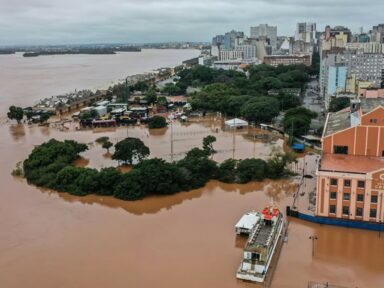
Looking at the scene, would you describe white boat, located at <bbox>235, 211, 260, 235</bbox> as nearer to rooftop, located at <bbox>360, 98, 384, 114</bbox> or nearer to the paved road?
rooftop, located at <bbox>360, 98, 384, 114</bbox>

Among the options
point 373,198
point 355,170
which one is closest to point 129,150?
point 355,170

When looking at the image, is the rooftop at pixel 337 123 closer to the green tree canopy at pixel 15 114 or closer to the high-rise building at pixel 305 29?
the green tree canopy at pixel 15 114

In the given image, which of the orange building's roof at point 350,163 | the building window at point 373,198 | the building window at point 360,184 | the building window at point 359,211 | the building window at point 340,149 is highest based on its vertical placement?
the building window at point 340,149

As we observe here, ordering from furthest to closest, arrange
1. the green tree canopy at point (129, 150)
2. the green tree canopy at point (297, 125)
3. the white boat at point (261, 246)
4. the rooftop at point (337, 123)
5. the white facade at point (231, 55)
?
1. the white facade at point (231, 55)
2. the green tree canopy at point (297, 125)
3. the green tree canopy at point (129, 150)
4. the rooftop at point (337, 123)
5. the white boat at point (261, 246)

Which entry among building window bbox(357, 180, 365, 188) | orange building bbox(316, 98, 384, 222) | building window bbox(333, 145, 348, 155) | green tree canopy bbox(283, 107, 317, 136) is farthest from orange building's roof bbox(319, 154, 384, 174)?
green tree canopy bbox(283, 107, 317, 136)

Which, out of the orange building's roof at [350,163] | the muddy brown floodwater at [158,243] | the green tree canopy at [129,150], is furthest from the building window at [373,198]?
the green tree canopy at [129,150]

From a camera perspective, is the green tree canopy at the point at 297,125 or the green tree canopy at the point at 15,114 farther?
the green tree canopy at the point at 15,114
